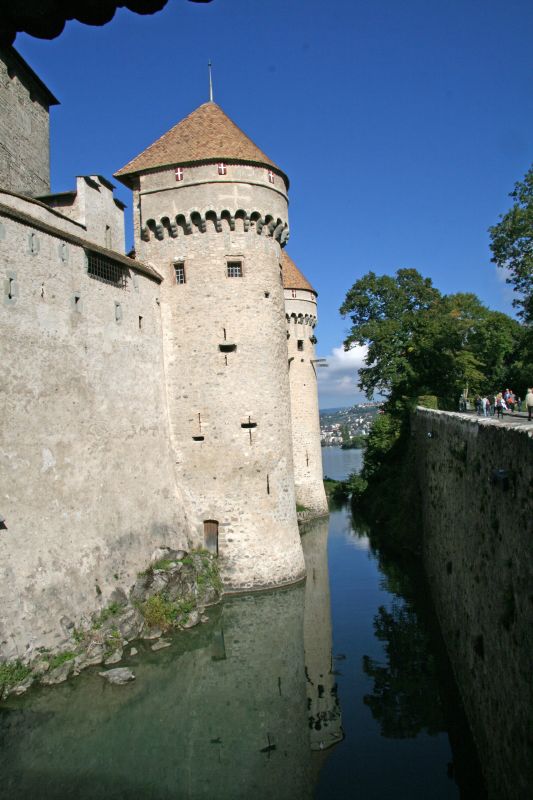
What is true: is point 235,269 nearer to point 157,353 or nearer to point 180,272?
point 180,272

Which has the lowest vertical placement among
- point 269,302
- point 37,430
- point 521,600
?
point 521,600

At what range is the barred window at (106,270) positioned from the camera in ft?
55.6

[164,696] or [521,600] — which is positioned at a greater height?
[521,600]

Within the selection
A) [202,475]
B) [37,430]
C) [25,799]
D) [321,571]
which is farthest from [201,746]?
[321,571]

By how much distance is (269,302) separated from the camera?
2086cm

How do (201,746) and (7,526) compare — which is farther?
(7,526)

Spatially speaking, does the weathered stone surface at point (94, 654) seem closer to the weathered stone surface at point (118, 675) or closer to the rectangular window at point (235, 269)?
the weathered stone surface at point (118, 675)

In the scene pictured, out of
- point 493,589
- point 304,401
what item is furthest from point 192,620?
point 304,401

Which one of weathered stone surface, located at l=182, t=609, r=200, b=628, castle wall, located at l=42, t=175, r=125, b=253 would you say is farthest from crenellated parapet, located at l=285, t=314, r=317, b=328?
weathered stone surface, located at l=182, t=609, r=200, b=628

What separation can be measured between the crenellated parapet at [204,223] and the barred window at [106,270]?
2.81 m

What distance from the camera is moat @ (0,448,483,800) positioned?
32.8ft

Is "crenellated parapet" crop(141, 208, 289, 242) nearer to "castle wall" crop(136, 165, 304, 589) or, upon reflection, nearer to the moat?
"castle wall" crop(136, 165, 304, 589)

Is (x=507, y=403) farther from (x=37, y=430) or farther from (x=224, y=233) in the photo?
(x=37, y=430)

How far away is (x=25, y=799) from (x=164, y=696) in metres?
3.86
